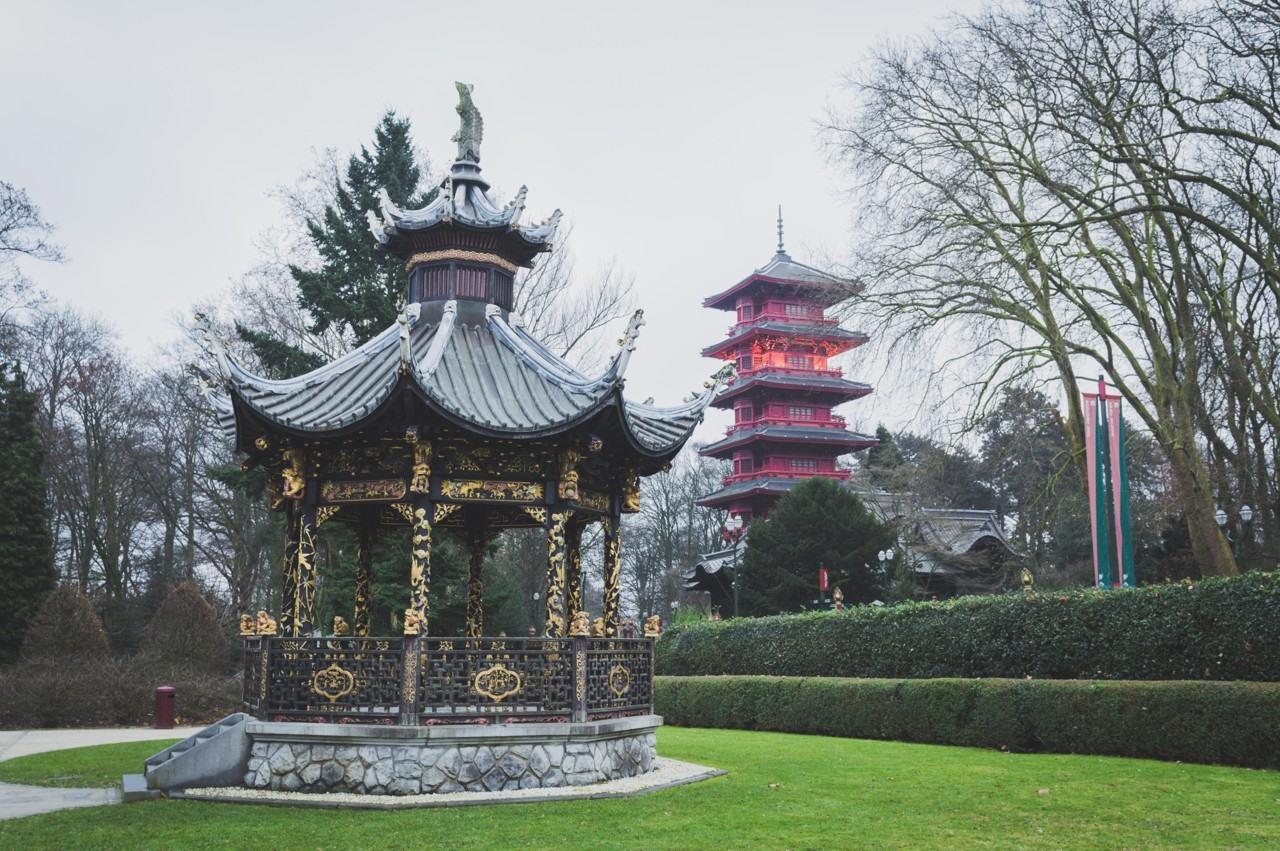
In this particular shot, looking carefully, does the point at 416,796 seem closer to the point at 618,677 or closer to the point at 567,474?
the point at 618,677

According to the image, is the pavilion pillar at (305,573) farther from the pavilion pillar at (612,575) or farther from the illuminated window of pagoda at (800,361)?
the illuminated window of pagoda at (800,361)

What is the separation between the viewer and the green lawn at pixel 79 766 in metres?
14.0

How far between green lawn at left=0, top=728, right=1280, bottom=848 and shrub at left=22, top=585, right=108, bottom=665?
19077mm

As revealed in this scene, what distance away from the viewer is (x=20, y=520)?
32406mm

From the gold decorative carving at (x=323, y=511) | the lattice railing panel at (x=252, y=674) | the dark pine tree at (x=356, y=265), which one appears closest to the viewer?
the lattice railing panel at (x=252, y=674)

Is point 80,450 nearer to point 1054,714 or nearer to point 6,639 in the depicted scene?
point 6,639

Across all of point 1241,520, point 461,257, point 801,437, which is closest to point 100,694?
point 461,257

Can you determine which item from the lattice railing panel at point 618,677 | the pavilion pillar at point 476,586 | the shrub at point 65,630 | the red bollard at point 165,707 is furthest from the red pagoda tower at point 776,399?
the lattice railing panel at point 618,677

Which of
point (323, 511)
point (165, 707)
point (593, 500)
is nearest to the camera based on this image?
point (323, 511)

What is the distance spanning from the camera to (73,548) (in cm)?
4028

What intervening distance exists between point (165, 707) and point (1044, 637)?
695 inches

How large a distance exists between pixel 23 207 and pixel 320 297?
768cm

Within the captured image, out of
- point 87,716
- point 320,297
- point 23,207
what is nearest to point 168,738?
point 87,716

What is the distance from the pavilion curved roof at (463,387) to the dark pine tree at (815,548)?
22037 mm
